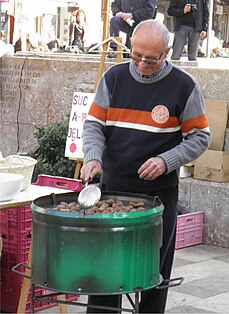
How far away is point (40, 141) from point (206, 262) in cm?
210

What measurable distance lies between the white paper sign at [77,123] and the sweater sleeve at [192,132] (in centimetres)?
316

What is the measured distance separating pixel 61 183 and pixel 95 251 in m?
1.94

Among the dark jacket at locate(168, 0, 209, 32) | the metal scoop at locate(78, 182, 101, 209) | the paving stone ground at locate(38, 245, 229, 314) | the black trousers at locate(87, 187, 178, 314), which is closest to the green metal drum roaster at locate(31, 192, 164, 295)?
the metal scoop at locate(78, 182, 101, 209)

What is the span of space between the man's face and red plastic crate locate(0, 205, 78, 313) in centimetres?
146

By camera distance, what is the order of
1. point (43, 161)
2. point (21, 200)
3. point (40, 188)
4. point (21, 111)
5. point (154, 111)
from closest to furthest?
1. point (154, 111)
2. point (21, 200)
3. point (40, 188)
4. point (43, 161)
5. point (21, 111)

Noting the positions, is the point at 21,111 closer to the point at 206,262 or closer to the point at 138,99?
the point at 206,262

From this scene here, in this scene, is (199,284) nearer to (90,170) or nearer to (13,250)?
(13,250)

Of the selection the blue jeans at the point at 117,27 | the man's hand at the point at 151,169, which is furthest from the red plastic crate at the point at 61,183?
the blue jeans at the point at 117,27

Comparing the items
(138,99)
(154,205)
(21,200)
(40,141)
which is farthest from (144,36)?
(40,141)

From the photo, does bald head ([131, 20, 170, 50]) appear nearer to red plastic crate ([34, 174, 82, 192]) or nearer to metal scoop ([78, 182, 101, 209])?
metal scoop ([78, 182, 101, 209])

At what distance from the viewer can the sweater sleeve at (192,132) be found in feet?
13.2

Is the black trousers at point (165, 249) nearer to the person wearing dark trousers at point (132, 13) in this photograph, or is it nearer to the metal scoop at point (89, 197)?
the metal scoop at point (89, 197)

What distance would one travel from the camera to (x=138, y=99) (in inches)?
160

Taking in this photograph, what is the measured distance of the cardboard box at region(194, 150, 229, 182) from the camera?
716cm
